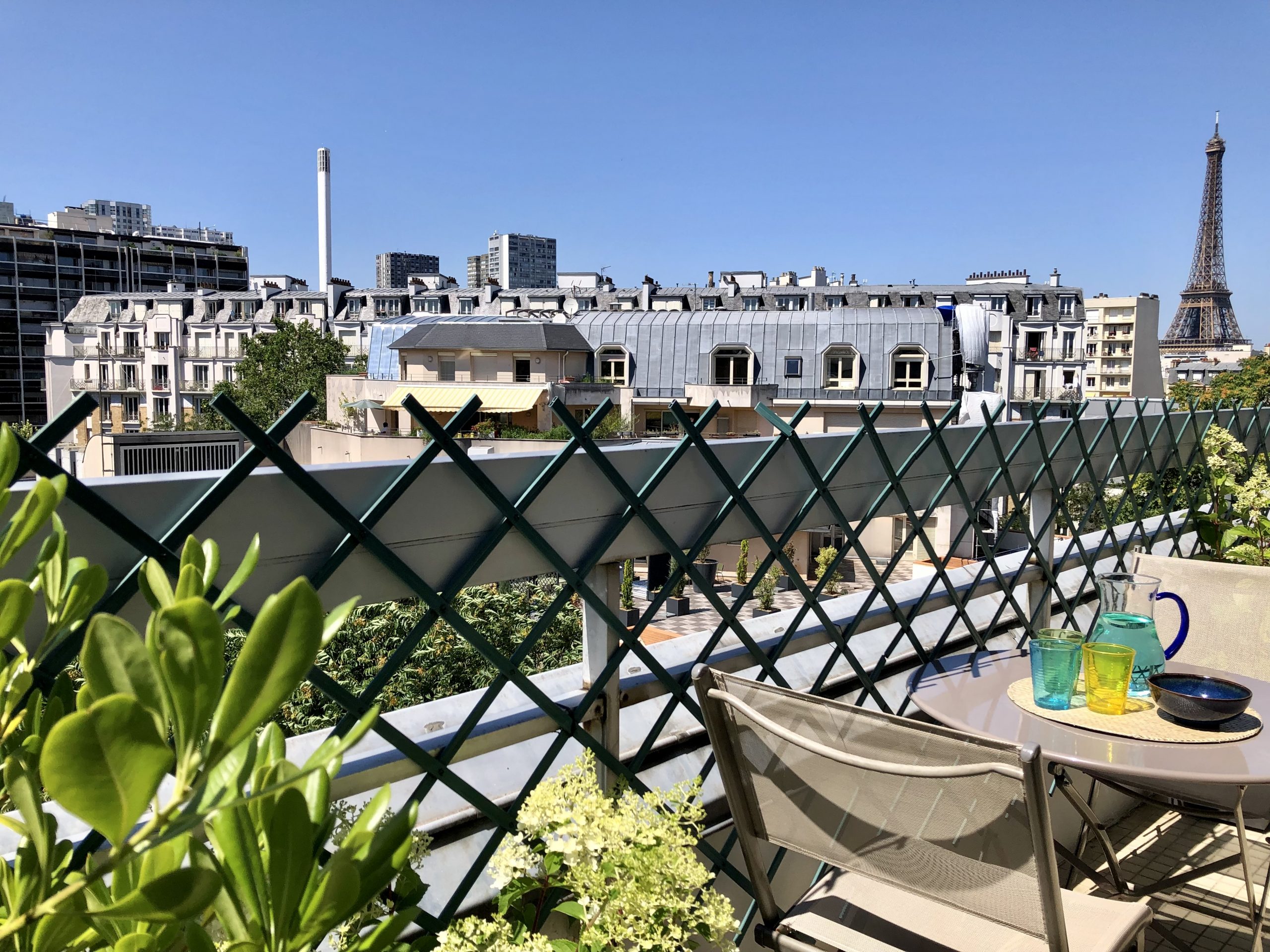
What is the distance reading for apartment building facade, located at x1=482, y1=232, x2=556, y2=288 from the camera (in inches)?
5138

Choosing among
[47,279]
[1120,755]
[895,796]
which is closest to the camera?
[895,796]

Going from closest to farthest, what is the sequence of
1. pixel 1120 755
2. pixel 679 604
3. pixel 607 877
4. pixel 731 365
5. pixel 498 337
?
pixel 607 877 → pixel 1120 755 → pixel 679 604 → pixel 731 365 → pixel 498 337

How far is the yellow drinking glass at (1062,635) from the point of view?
6.66 feet

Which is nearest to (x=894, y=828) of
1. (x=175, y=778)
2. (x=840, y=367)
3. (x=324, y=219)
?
(x=175, y=778)

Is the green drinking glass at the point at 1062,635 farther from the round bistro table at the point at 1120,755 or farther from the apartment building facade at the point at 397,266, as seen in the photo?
the apartment building facade at the point at 397,266

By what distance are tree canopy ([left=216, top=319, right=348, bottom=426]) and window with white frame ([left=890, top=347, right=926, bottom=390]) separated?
26.5m

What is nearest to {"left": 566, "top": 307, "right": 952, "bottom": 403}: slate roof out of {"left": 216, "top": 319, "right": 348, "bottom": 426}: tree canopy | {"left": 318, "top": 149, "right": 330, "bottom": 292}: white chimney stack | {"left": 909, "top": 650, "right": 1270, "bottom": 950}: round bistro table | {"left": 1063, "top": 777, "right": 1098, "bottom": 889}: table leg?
{"left": 216, "top": 319, "right": 348, "bottom": 426}: tree canopy

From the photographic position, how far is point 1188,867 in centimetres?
290

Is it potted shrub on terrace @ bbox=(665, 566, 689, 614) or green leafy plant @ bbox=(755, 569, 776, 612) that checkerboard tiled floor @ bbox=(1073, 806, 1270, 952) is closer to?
potted shrub on terrace @ bbox=(665, 566, 689, 614)

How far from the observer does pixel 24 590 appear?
638mm

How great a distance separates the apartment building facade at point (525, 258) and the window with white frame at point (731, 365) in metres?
92.5

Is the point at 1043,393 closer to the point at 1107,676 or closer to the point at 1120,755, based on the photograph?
the point at 1107,676

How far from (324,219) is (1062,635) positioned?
73776 millimetres

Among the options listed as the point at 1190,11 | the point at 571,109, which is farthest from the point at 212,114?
the point at 1190,11
